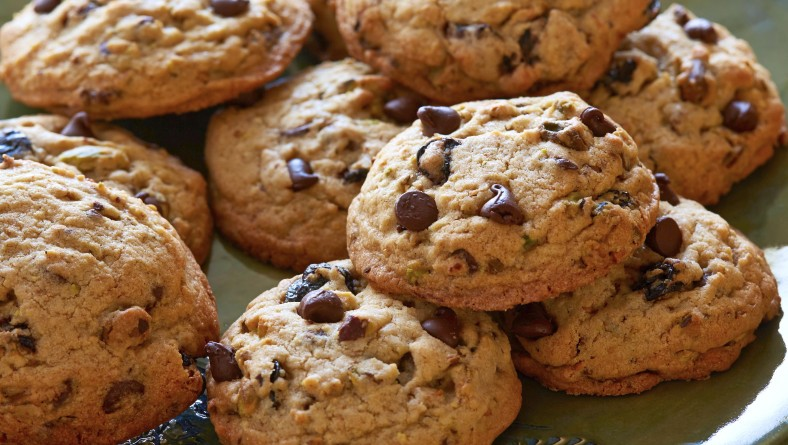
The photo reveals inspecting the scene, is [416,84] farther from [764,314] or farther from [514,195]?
[764,314]

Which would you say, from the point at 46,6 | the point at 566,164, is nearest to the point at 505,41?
the point at 566,164

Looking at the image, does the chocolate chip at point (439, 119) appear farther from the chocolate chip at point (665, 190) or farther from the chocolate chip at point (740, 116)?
the chocolate chip at point (740, 116)

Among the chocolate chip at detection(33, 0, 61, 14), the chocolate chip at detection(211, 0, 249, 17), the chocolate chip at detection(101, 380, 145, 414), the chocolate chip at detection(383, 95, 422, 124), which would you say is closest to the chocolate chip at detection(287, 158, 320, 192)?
the chocolate chip at detection(383, 95, 422, 124)

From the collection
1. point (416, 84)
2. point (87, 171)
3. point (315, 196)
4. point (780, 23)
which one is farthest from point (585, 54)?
point (87, 171)

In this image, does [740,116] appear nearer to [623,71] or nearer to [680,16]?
[623,71]

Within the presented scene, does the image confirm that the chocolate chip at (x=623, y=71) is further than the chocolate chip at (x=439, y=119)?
Yes

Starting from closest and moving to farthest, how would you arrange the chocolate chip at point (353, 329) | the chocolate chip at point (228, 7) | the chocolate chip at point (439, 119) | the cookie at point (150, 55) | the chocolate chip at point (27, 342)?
the chocolate chip at point (27, 342) → the chocolate chip at point (353, 329) → the chocolate chip at point (439, 119) → the cookie at point (150, 55) → the chocolate chip at point (228, 7)

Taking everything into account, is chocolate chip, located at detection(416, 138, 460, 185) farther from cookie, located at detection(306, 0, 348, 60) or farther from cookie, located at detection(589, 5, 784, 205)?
cookie, located at detection(306, 0, 348, 60)

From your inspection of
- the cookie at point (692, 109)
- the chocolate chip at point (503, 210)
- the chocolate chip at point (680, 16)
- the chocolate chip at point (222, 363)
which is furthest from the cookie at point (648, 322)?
the chocolate chip at point (680, 16)
